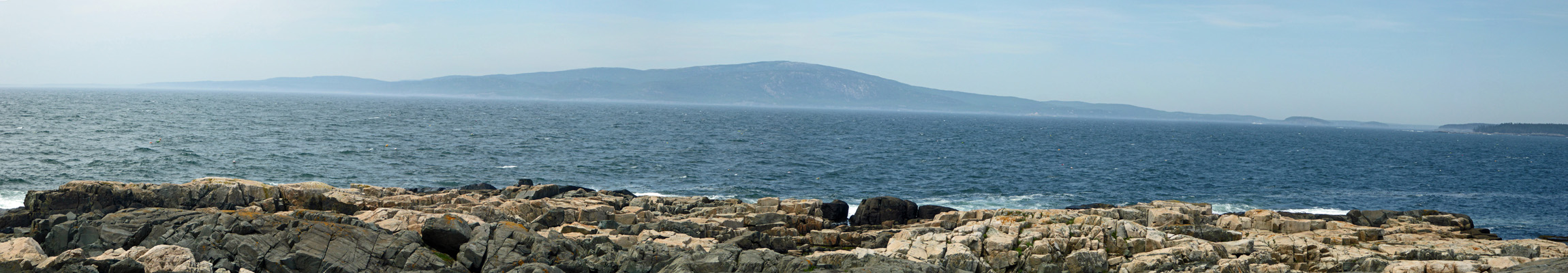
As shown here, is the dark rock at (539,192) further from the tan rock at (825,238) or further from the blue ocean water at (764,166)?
the blue ocean water at (764,166)

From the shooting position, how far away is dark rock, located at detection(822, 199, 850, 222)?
3659 centimetres

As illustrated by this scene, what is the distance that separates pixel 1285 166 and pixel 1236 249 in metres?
65.2

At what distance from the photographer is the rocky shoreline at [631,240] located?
2147cm

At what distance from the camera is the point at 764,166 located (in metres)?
65.9

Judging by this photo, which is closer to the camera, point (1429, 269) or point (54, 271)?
point (54, 271)

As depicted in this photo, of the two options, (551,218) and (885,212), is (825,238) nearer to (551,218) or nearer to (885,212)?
(885,212)

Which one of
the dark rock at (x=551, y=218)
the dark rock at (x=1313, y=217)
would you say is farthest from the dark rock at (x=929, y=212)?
the dark rock at (x=551, y=218)

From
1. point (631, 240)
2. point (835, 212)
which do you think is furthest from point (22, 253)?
point (835, 212)

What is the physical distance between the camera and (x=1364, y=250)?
83.4 feet

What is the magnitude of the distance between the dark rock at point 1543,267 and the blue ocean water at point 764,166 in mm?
23107

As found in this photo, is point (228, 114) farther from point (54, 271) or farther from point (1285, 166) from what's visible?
point (1285, 166)

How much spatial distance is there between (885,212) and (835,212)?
6.89ft

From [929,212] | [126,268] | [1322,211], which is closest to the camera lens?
[126,268]

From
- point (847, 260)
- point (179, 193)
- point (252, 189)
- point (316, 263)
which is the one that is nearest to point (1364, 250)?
point (847, 260)
